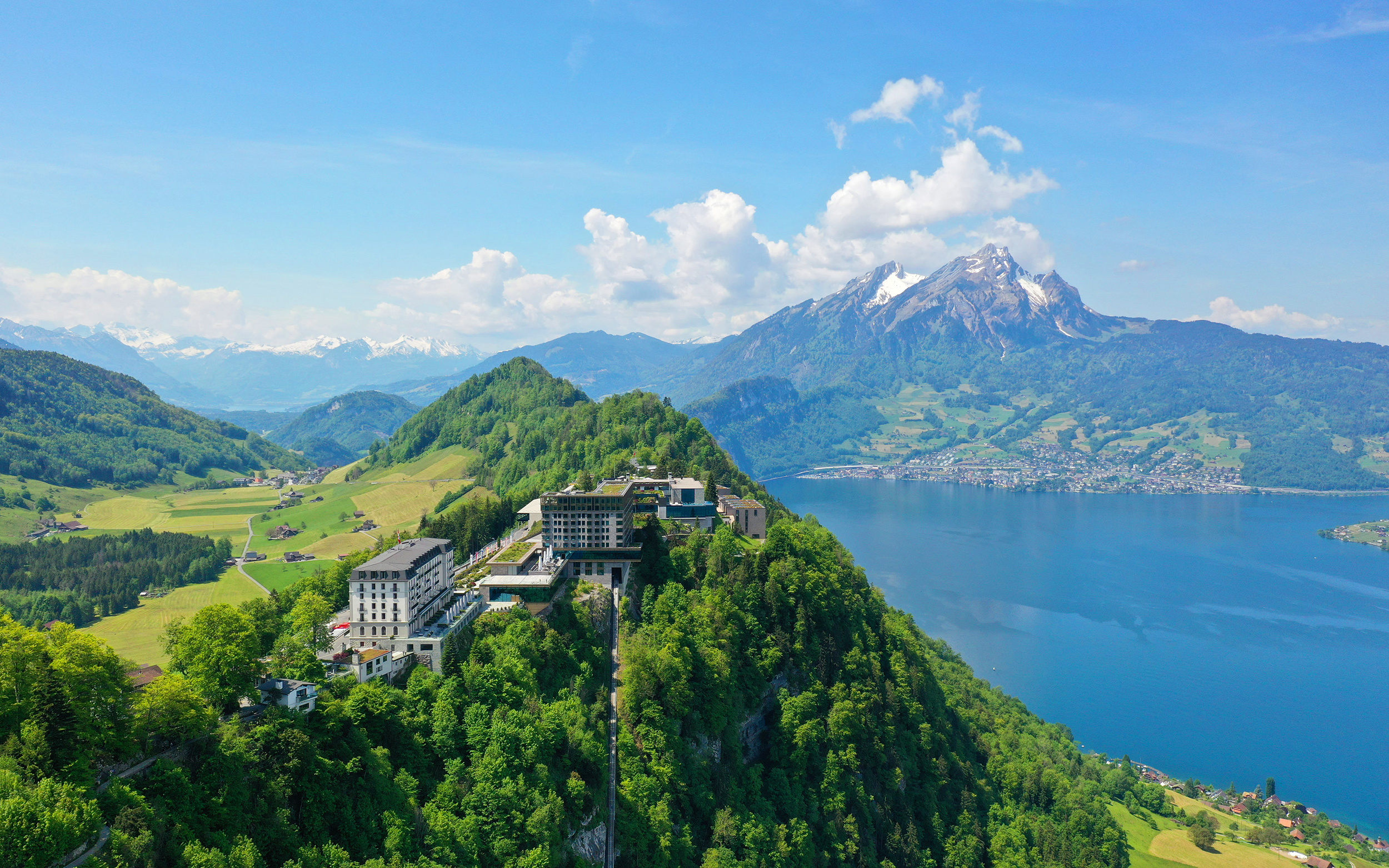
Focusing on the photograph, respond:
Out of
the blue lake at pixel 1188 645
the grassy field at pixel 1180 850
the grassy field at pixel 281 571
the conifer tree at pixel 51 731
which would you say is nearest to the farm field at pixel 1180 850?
the grassy field at pixel 1180 850

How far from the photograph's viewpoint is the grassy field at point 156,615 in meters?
70.8

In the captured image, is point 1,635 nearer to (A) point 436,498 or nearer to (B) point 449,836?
(B) point 449,836

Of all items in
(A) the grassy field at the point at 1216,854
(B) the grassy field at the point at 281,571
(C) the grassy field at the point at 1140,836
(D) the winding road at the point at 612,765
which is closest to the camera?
(D) the winding road at the point at 612,765

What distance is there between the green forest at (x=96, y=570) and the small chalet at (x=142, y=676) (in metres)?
61.9

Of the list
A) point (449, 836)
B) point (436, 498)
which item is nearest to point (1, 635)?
point (449, 836)

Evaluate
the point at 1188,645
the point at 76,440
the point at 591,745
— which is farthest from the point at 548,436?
the point at 76,440

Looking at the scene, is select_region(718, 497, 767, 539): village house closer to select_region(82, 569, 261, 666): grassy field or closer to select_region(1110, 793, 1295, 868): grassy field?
select_region(1110, 793, 1295, 868): grassy field

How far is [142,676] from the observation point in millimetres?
32312

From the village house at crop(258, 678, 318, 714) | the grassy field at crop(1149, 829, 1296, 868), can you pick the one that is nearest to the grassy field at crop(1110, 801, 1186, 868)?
the grassy field at crop(1149, 829, 1296, 868)

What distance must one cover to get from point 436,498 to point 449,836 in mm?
98446

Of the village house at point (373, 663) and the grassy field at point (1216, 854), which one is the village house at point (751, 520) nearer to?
the village house at point (373, 663)

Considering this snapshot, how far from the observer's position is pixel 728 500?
77.2 m

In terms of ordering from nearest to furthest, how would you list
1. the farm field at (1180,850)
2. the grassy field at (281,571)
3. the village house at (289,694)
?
the village house at (289,694)
the farm field at (1180,850)
the grassy field at (281,571)

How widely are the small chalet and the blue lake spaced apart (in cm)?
9625
